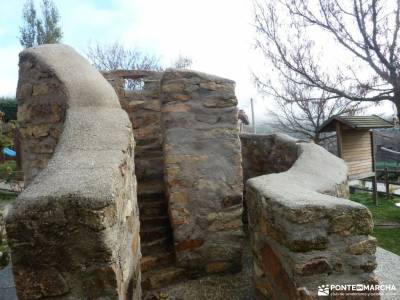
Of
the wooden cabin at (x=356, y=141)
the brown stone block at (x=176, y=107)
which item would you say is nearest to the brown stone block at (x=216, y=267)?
the brown stone block at (x=176, y=107)

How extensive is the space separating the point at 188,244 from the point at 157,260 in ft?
1.01

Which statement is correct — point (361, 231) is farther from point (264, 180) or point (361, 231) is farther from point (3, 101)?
point (3, 101)

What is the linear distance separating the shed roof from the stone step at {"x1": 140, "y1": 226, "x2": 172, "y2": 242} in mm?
6145

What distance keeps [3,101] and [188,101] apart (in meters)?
17.5

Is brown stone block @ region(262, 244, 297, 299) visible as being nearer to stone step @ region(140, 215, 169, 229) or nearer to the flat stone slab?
the flat stone slab

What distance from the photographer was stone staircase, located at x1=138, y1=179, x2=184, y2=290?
2.75 metres

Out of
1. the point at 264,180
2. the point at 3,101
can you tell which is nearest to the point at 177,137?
the point at 264,180

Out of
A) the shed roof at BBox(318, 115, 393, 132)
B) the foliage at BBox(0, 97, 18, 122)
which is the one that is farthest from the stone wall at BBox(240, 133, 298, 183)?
the foliage at BBox(0, 97, 18, 122)

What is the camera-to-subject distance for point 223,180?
9.53 ft

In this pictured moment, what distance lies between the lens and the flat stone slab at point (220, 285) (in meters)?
2.53

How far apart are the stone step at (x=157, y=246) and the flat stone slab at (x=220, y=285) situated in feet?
1.17

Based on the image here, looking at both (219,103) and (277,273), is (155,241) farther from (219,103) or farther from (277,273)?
(277,273)

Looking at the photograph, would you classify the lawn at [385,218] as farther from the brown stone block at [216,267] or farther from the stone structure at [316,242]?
the stone structure at [316,242]

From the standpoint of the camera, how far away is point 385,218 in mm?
7977
